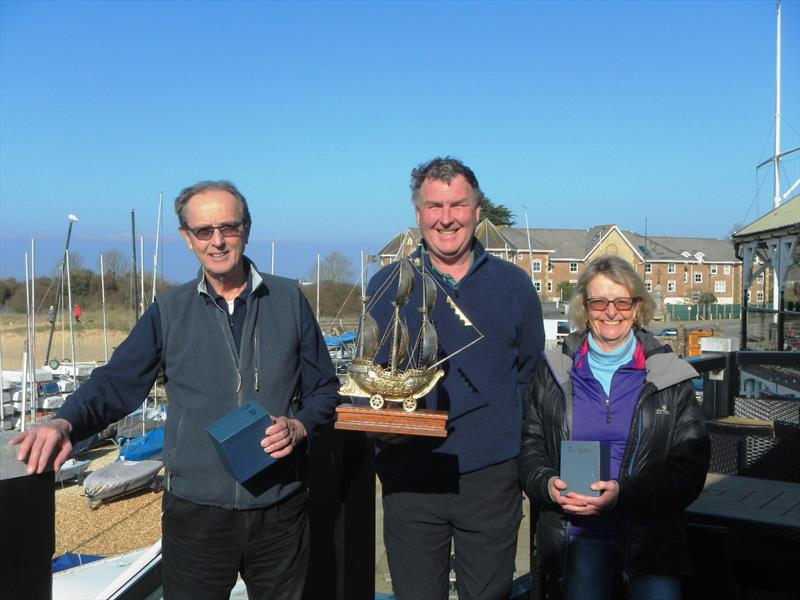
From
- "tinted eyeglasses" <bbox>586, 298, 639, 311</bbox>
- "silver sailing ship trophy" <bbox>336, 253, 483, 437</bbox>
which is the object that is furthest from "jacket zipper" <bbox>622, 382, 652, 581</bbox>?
"silver sailing ship trophy" <bbox>336, 253, 483, 437</bbox>

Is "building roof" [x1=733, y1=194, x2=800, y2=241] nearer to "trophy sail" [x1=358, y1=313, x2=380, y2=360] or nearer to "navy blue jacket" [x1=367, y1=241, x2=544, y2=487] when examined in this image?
"navy blue jacket" [x1=367, y1=241, x2=544, y2=487]

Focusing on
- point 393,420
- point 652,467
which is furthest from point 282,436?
point 652,467

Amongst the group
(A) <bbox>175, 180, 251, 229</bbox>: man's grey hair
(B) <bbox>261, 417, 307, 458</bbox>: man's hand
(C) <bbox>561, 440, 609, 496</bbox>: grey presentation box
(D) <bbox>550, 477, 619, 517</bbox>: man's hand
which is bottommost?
(D) <bbox>550, 477, 619, 517</bbox>: man's hand

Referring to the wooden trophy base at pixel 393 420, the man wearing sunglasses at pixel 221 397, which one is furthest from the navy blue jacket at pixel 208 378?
the wooden trophy base at pixel 393 420

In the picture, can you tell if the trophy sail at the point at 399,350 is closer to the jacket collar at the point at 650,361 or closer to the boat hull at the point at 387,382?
the boat hull at the point at 387,382

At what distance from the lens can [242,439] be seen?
2.53 meters

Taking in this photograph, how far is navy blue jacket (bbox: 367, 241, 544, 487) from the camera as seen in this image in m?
3.00

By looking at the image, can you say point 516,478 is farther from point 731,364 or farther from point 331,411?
point 731,364

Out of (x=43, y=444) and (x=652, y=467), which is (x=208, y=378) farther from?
(x=652, y=467)

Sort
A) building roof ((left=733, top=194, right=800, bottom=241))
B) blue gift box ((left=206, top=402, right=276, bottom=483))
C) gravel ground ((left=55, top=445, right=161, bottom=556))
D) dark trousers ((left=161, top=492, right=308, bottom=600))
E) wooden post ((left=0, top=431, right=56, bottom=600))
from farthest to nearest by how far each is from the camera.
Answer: gravel ground ((left=55, top=445, right=161, bottom=556)) < building roof ((left=733, top=194, right=800, bottom=241)) < dark trousers ((left=161, top=492, right=308, bottom=600)) < blue gift box ((left=206, top=402, right=276, bottom=483)) < wooden post ((left=0, top=431, right=56, bottom=600))

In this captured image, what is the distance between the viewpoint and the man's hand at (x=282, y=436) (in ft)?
8.51

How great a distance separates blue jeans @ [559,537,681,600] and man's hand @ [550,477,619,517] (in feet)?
0.71

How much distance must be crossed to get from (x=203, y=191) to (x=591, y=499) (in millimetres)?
1876

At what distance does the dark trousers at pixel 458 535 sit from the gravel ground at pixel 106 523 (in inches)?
647
